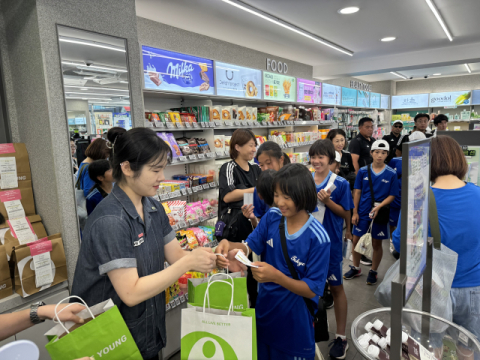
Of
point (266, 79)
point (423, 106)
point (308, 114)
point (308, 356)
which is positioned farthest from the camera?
point (423, 106)

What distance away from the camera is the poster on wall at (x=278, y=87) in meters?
5.04

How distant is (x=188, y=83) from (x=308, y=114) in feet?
10.7

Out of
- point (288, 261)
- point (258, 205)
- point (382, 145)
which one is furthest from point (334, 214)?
point (382, 145)

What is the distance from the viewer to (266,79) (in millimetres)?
5031

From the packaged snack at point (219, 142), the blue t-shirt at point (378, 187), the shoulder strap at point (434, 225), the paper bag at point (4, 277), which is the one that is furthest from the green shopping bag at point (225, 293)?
the blue t-shirt at point (378, 187)

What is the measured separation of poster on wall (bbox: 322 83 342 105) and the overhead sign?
6.83m

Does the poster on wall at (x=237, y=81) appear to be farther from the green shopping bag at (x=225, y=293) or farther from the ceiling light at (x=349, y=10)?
the green shopping bag at (x=225, y=293)

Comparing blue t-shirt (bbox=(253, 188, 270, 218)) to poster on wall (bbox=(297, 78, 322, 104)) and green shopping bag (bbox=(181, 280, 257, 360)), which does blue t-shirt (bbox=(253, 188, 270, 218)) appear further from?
poster on wall (bbox=(297, 78, 322, 104))

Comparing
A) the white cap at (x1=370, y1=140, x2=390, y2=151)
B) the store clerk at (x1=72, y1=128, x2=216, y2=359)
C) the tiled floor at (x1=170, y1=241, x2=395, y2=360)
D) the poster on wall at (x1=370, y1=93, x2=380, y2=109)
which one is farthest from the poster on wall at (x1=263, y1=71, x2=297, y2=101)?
the poster on wall at (x1=370, y1=93, x2=380, y2=109)

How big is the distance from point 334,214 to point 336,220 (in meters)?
0.06

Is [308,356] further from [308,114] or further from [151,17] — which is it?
[308,114]

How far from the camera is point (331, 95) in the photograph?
289 inches

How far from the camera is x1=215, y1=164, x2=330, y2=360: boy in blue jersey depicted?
1.61 meters

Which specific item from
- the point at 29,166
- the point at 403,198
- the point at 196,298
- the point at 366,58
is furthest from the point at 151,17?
the point at 366,58
